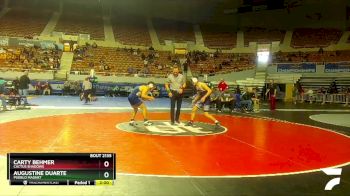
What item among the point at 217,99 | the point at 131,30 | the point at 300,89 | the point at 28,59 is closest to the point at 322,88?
the point at 300,89

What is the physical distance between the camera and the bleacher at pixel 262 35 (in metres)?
41.7

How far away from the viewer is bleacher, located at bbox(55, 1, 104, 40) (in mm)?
40031

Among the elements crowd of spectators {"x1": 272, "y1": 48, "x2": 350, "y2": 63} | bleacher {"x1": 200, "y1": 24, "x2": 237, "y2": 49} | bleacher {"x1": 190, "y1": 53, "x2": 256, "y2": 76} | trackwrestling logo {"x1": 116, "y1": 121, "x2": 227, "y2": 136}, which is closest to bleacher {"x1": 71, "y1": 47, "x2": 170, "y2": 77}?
bleacher {"x1": 190, "y1": 53, "x2": 256, "y2": 76}

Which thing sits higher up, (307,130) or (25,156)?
(25,156)

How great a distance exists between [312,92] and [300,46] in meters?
12.1

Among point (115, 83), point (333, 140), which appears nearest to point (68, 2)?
point (115, 83)

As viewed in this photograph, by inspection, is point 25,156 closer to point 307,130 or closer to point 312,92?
point 307,130

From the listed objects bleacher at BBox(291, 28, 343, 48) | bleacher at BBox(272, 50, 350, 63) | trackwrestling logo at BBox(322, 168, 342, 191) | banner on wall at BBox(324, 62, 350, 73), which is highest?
bleacher at BBox(291, 28, 343, 48)

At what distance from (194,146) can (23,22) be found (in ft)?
118

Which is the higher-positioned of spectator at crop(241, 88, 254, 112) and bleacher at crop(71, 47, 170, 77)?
bleacher at crop(71, 47, 170, 77)

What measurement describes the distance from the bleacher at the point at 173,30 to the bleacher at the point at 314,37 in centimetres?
1105

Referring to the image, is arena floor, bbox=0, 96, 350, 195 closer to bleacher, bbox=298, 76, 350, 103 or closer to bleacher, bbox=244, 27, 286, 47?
A: bleacher, bbox=298, 76, 350, 103

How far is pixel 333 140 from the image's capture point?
9.87m

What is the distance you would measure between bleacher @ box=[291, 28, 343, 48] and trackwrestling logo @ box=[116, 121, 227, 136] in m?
30.2
